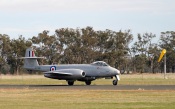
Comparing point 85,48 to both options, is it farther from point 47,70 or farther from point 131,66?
point 47,70

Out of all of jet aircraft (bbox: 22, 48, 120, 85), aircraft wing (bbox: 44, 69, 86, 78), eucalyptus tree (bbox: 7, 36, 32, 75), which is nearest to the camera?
aircraft wing (bbox: 44, 69, 86, 78)

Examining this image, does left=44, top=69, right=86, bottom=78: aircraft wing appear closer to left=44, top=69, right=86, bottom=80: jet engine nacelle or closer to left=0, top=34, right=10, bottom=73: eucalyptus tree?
left=44, top=69, right=86, bottom=80: jet engine nacelle

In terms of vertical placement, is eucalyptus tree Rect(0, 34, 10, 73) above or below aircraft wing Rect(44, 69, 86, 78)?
above

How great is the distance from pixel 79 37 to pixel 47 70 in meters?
65.5

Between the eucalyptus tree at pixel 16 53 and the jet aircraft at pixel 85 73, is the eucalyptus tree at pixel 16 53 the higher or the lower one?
the higher one

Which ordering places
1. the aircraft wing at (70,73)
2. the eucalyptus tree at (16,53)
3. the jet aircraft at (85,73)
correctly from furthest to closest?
the eucalyptus tree at (16,53) < the jet aircraft at (85,73) < the aircraft wing at (70,73)

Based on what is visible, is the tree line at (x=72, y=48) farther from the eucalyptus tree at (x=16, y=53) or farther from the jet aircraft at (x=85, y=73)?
the jet aircraft at (x=85, y=73)

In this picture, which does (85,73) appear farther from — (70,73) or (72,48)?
(72,48)

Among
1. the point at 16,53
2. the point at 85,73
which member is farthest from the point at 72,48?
the point at 85,73

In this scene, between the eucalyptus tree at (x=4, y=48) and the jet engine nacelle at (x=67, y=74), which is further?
the eucalyptus tree at (x=4, y=48)

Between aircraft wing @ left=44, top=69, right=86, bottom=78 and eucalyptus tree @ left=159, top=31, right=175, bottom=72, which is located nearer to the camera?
aircraft wing @ left=44, top=69, right=86, bottom=78

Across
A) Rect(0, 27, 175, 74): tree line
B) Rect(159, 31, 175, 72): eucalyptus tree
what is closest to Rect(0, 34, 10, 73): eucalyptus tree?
Rect(0, 27, 175, 74): tree line

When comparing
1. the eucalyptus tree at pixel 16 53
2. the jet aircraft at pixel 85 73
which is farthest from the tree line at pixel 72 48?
the jet aircraft at pixel 85 73

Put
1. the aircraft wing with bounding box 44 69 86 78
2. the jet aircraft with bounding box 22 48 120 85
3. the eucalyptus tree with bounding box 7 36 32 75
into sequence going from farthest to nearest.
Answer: the eucalyptus tree with bounding box 7 36 32 75, the jet aircraft with bounding box 22 48 120 85, the aircraft wing with bounding box 44 69 86 78
